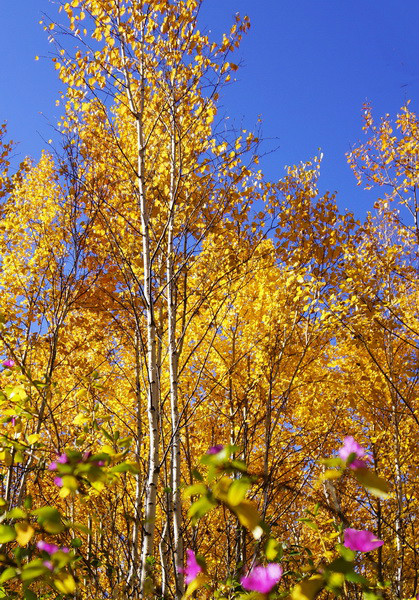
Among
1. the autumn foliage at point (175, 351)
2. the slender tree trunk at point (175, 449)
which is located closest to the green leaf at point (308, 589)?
the autumn foliage at point (175, 351)

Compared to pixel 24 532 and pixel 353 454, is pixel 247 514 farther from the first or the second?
pixel 24 532

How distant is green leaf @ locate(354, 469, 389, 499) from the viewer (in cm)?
85

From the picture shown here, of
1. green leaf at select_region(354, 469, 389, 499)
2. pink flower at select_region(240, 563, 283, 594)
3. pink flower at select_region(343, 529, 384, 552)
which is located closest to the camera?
green leaf at select_region(354, 469, 389, 499)

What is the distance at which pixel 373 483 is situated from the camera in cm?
86

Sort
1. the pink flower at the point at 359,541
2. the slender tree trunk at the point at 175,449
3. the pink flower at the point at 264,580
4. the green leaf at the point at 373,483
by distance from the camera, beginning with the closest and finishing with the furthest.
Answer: the green leaf at the point at 373,483, the pink flower at the point at 264,580, the pink flower at the point at 359,541, the slender tree trunk at the point at 175,449

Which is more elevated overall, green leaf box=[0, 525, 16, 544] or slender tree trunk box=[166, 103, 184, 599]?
slender tree trunk box=[166, 103, 184, 599]

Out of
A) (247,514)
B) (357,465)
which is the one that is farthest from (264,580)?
(357,465)

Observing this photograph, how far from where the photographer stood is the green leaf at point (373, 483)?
850 millimetres

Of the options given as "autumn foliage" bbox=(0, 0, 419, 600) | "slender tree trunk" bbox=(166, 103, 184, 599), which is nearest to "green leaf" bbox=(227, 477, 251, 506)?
"autumn foliage" bbox=(0, 0, 419, 600)

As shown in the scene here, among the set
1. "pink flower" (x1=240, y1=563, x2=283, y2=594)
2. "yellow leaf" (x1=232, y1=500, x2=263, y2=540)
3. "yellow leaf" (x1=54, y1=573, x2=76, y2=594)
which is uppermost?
"yellow leaf" (x1=232, y1=500, x2=263, y2=540)

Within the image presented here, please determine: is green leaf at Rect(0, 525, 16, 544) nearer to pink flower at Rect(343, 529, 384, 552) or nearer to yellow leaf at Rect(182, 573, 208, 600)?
yellow leaf at Rect(182, 573, 208, 600)

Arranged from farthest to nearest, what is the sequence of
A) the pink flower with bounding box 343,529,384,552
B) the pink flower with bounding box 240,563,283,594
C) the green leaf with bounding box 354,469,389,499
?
the pink flower with bounding box 343,529,384,552, the pink flower with bounding box 240,563,283,594, the green leaf with bounding box 354,469,389,499

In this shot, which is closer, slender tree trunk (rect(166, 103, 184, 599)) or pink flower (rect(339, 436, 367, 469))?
pink flower (rect(339, 436, 367, 469))

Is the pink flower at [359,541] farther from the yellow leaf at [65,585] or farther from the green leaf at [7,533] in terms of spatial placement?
the green leaf at [7,533]
